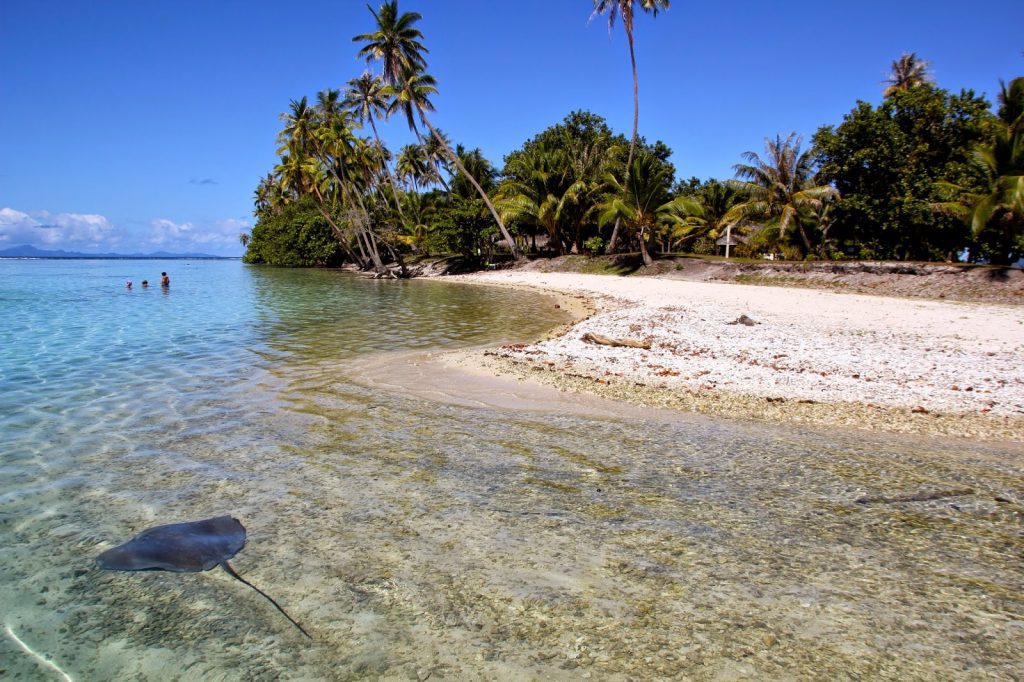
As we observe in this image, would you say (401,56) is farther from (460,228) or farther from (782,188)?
(782,188)

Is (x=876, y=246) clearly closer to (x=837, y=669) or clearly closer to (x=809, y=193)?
(x=809, y=193)

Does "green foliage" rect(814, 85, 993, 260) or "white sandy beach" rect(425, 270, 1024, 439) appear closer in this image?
"white sandy beach" rect(425, 270, 1024, 439)

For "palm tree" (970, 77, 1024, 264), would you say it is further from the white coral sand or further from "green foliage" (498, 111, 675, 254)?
"green foliage" (498, 111, 675, 254)

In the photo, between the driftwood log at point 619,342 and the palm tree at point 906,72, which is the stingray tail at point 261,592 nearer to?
the driftwood log at point 619,342

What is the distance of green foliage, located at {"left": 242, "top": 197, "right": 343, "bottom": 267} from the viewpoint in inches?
2495

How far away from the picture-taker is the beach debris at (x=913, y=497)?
474cm

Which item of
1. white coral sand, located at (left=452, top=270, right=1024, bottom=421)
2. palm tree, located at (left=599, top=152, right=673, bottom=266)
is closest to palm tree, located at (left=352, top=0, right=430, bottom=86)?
palm tree, located at (left=599, top=152, right=673, bottom=266)

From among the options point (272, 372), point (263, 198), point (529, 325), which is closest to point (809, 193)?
point (529, 325)

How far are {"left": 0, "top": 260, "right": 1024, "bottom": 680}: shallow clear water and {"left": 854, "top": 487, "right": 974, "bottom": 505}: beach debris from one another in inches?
2.9

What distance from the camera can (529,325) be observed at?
1731 centimetres

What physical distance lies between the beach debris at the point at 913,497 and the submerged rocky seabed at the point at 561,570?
4cm

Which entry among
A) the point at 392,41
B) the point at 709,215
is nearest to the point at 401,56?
the point at 392,41

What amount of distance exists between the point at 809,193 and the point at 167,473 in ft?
106

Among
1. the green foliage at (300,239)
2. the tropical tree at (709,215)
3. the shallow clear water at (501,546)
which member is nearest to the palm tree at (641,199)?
the tropical tree at (709,215)
